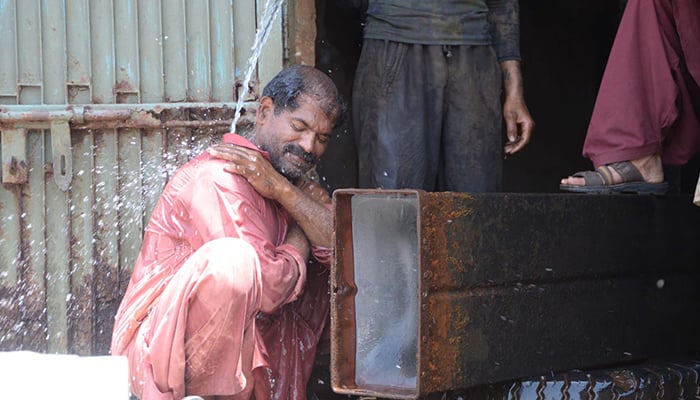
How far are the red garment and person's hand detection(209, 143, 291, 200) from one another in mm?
29

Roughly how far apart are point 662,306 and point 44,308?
8.10 feet

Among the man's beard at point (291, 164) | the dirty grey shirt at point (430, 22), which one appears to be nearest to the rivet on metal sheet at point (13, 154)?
the man's beard at point (291, 164)

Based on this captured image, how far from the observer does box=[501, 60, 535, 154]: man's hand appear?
4277mm

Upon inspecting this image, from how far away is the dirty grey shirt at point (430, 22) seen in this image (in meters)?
4.25

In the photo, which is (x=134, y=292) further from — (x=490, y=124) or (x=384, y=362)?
(x=490, y=124)

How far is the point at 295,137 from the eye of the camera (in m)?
3.89

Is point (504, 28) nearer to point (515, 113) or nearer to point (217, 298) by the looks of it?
point (515, 113)

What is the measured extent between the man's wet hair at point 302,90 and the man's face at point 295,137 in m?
0.02

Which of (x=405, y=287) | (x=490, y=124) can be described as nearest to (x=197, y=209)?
(x=405, y=287)

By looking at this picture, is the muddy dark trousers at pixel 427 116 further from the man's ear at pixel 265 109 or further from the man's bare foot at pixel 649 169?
the man's bare foot at pixel 649 169

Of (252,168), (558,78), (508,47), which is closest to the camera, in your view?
(252,168)

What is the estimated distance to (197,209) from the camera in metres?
3.49

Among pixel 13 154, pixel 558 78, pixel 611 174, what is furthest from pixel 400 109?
pixel 558 78

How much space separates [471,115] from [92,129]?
1595 millimetres
